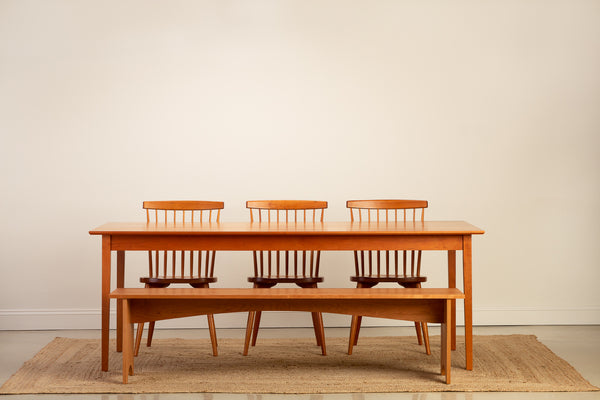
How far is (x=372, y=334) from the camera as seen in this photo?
4.52 metres

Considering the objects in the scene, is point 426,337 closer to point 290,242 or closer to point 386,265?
point 386,265

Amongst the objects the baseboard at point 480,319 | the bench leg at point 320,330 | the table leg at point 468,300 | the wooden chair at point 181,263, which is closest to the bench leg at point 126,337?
the wooden chair at point 181,263

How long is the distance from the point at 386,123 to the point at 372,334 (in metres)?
1.45

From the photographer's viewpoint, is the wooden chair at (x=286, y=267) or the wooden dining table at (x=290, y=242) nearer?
the wooden dining table at (x=290, y=242)

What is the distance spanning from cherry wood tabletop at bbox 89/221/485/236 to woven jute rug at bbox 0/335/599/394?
0.69 metres

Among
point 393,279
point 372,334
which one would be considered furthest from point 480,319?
point 393,279

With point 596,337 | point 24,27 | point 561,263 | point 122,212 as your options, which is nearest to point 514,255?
point 561,263

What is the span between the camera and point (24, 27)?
4.71 m

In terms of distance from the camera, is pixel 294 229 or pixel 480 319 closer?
pixel 294 229

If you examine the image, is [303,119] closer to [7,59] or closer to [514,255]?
[514,255]

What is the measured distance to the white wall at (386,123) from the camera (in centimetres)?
479

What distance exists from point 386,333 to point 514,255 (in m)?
1.08

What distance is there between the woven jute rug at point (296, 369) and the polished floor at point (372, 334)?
63 millimetres

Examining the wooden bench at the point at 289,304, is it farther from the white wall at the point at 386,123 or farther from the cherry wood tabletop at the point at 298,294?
the white wall at the point at 386,123
